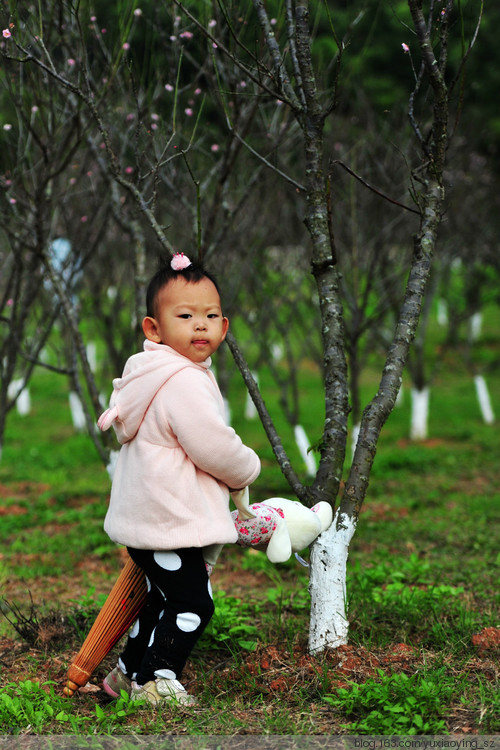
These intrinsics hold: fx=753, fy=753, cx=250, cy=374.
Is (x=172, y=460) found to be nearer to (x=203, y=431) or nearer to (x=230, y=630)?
(x=203, y=431)

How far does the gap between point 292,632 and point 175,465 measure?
1.16m

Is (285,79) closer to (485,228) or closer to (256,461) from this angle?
(256,461)

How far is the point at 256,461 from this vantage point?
106 inches

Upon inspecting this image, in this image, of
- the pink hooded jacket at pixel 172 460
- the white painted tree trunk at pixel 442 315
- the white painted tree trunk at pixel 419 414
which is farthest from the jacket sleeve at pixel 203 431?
the white painted tree trunk at pixel 442 315

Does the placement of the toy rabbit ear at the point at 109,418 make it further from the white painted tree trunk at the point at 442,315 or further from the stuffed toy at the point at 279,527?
the white painted tree trunk at the point at 442,315

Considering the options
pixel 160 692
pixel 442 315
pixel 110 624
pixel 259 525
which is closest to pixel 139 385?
pixel 259 525

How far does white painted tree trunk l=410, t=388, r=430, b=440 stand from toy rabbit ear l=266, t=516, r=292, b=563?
7863 mm

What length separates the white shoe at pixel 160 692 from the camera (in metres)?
2.67

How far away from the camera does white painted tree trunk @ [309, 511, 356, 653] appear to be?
2.99m

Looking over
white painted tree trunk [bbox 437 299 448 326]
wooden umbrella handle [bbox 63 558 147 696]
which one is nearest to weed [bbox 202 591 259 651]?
wooden umbrella handle [bbox 63 558 147 696]

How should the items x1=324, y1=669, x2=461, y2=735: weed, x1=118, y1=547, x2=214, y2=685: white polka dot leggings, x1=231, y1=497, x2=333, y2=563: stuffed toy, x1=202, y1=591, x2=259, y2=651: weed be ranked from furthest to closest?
x1=202, y1=591, x2=259, y2=651: weed
x1=231, y1=497, x2=333, y2=563: stuffed toy
x1=118, y1=547, x2=214, y2=685: white polka dot leggings
x1=324, y1=669, x2=461, y2=735: weed

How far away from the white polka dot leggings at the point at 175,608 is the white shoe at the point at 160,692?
0.07 ft

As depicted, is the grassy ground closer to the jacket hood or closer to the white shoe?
the white shoe

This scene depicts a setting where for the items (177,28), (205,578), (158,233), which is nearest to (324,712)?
(205,578)
